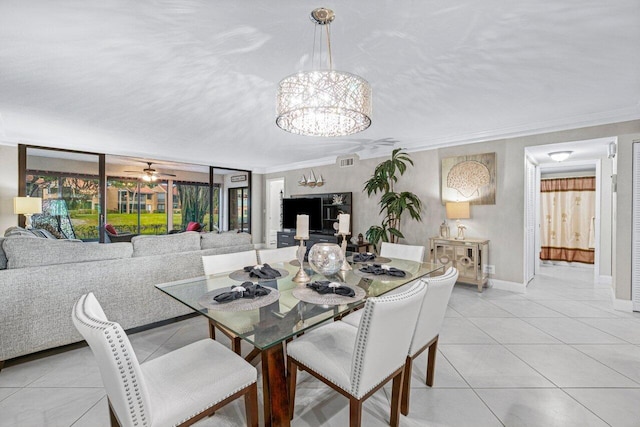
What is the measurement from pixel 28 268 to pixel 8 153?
407cm

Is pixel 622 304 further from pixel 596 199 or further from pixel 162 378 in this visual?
pixel 162 378

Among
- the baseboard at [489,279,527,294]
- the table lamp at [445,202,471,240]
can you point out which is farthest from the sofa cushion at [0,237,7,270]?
the baseboard at [489,279,527,294]

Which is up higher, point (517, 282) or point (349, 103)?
point (349, 103)

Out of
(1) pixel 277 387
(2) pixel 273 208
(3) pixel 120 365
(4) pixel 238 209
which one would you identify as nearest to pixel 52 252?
(3) pixel 120 365

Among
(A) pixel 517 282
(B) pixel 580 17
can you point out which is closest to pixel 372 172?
(A) pixel 517 282

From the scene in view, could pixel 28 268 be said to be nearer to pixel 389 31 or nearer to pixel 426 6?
pixel 389 31

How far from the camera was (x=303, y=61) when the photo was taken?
2.19 metres

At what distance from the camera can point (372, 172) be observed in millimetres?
5461

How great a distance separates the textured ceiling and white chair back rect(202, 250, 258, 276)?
5.20 ft

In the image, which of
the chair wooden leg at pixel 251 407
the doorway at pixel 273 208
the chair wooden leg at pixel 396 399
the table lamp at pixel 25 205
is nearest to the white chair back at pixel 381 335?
the chair wooden leg at pixel 396 399

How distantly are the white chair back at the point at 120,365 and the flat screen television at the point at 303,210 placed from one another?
5020mm

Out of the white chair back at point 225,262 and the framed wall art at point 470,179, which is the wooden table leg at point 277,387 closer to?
the white chair back at point 225,262

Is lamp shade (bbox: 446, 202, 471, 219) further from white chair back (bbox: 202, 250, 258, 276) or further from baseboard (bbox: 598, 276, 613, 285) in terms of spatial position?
white chair back (bbox: 202, 250, 258, 276)

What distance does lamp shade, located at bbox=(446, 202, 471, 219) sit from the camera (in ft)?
13.2
